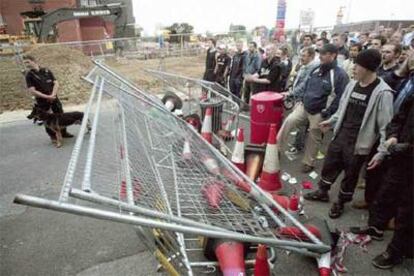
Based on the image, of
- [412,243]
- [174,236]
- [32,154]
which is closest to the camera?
[174,236]

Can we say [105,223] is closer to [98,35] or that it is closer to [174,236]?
[174,236]

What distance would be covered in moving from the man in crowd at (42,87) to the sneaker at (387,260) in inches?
238

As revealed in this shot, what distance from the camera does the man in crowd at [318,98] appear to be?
4.18m

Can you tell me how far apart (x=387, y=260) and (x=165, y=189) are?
2.18 m

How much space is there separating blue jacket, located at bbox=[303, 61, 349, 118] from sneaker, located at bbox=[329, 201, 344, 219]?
1341 mm

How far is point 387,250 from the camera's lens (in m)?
2.84

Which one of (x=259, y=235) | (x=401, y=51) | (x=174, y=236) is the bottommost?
(x=174, y=236)

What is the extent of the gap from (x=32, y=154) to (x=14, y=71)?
8.77 m

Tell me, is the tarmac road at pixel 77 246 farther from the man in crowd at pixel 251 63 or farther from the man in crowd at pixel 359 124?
the man in crowd at pixel 251 63

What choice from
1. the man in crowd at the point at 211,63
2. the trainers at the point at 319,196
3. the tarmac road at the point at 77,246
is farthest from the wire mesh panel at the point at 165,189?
Answer: the man in crowd at the point at 211,63

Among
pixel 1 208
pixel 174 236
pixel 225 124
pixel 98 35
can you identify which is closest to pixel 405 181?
pixel 174 236

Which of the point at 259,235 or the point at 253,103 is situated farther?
the point at 253,103

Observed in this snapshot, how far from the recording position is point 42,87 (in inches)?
243

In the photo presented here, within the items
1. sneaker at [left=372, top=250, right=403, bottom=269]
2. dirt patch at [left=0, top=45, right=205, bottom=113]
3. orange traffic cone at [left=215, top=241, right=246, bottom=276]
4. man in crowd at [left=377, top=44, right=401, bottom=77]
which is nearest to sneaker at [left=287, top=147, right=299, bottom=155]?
man in crowd at [left=377, top=44, right=401, bottom=77]
